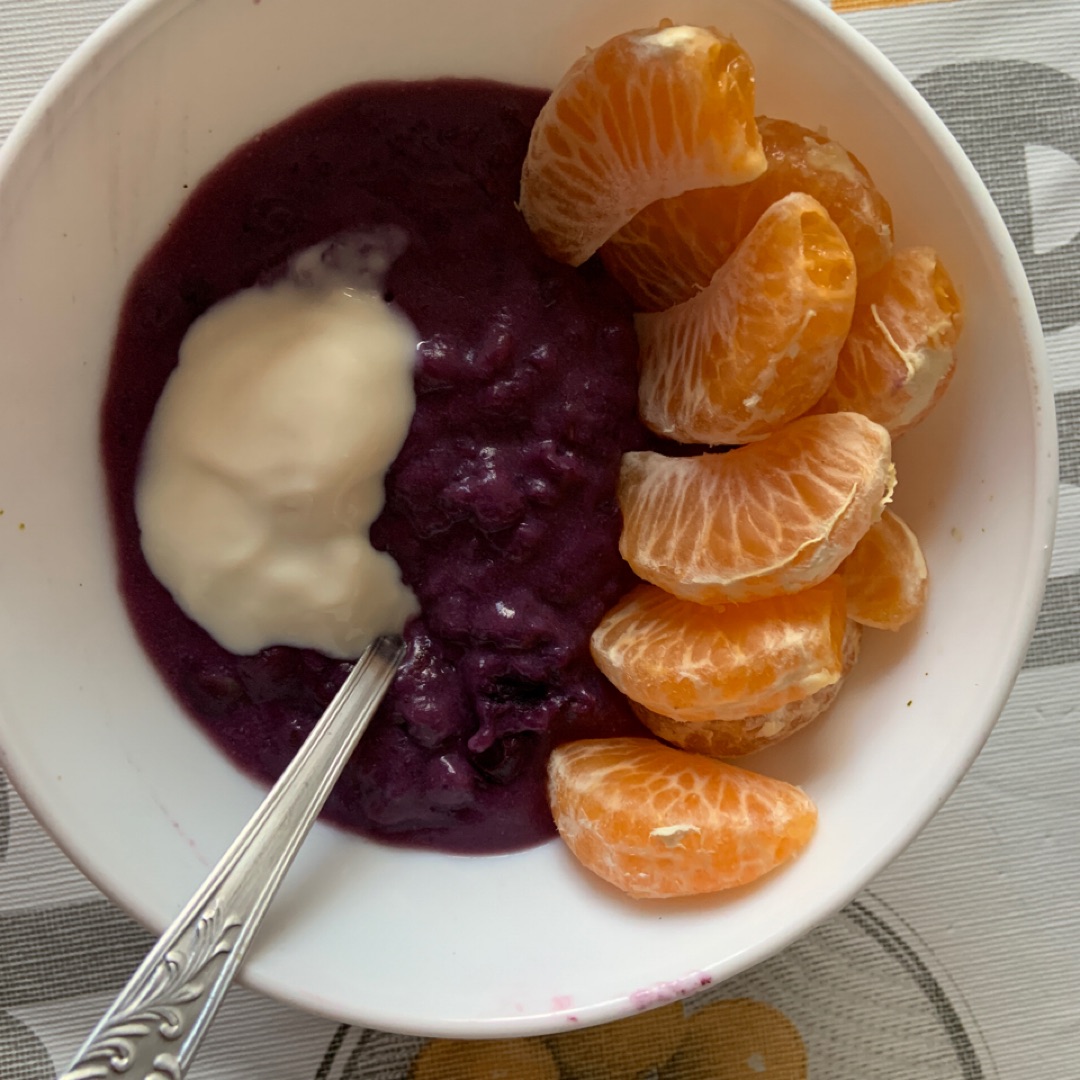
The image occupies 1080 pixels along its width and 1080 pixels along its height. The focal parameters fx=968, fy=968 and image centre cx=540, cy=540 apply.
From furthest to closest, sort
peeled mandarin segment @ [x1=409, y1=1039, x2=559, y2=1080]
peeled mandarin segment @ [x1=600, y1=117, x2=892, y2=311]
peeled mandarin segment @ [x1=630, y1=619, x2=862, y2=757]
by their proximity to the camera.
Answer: peeled mandarin segment @ [x1=409, y1=1039, x2=559, y2=1080] → peeled mandarin segment @ [x1=630, y1=619, x2=862, y2=757] → peeled mandarin segment @ [x1=600, y1=117, x2=892, y2=311]

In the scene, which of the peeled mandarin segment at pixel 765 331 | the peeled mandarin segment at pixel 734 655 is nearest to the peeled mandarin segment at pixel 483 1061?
the peeled mandarin segment at pixel 734 655

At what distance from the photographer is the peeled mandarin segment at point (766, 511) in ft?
3.43

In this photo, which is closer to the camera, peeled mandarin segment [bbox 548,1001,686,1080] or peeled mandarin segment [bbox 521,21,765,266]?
peeled mandarin segment [bbox 521,21,765,266]

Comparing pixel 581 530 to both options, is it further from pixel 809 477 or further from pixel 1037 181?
pixel 1037 181

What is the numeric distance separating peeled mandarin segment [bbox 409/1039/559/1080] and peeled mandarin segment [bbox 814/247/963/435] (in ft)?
3.26

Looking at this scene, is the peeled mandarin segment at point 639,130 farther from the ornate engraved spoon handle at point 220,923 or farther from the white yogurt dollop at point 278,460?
the ornate engraved spoon handle at point 220,923

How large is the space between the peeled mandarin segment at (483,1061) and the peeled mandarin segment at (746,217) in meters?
1.07

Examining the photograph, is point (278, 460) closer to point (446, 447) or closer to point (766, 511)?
point (446, 447)

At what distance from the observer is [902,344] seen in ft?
3.60

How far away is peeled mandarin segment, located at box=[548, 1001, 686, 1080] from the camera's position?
139 centimetres

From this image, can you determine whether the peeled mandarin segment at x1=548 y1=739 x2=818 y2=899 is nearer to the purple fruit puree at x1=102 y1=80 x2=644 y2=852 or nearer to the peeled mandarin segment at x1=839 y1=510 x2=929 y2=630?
the purple fruit puree at x1=102 y1=80 x2=644 y2=852

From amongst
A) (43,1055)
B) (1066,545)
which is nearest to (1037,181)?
(1066,545)

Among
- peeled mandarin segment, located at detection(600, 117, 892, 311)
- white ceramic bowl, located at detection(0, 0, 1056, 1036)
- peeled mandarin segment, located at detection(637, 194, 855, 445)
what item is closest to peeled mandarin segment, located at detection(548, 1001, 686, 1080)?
white ceramic bowl, located at detection(0, 0, 1056, 1036)

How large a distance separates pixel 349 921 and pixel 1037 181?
4.66 ft
